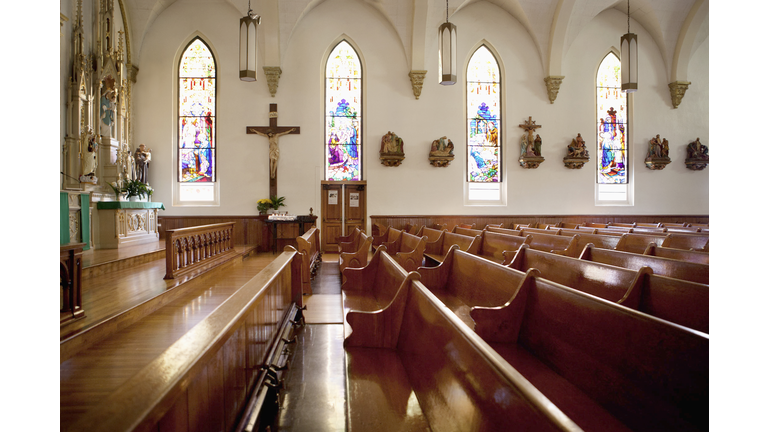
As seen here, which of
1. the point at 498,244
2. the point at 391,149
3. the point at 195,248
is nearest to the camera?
the point at 498,244

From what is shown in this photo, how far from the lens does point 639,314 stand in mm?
1394

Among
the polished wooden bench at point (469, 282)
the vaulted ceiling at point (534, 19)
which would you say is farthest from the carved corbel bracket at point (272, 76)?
the polished wooden bench at point (469, 282)

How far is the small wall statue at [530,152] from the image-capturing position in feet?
33.4

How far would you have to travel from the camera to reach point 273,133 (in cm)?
966

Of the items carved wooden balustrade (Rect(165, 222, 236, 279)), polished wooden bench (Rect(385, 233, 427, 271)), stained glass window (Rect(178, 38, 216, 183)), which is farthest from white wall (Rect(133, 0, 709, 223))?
polished wooden bench (Rect(385, 233, 427, 271))

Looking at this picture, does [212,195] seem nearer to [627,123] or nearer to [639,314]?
[639,314]

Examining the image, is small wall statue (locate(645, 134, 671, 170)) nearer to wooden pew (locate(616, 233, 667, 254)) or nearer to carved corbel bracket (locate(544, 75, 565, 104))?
carved corbel bracket (locate(544, 75, 565, 104))

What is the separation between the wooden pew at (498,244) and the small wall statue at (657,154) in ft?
27.3

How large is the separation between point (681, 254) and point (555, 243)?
156 cm

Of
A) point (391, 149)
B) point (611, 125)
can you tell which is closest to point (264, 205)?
point (391, 149)

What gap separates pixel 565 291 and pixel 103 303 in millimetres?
3882

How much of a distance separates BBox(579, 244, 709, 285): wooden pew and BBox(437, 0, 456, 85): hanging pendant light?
520 centimetres

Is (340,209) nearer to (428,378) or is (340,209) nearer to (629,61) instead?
(629,61)

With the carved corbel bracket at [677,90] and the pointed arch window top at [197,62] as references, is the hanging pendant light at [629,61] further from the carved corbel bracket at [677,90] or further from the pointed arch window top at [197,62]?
the pointed arch window top at [197,62]
